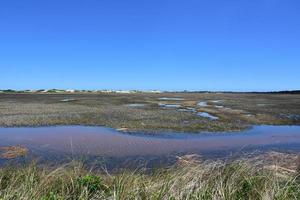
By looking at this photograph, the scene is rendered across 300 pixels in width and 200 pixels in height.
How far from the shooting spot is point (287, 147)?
15.9 meters

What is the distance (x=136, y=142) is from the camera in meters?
16.4

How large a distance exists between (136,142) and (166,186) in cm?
1028

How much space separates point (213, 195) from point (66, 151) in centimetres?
911

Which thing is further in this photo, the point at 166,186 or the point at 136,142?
the point at 136,142

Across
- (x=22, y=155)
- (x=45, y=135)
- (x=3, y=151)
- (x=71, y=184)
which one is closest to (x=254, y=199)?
(x=71, y=184)

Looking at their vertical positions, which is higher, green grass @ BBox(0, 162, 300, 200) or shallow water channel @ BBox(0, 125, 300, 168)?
green grass @ BBox(0, 162, 300, 200)

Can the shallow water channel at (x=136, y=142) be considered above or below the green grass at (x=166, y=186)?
below

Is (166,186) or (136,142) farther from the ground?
(166,186)

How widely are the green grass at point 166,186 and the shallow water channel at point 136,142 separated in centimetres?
510

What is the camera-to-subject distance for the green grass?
5902 millimetres

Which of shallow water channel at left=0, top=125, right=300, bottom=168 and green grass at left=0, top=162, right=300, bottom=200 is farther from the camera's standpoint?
shallow water channel at left=0, top=125, right=300, bottom=168

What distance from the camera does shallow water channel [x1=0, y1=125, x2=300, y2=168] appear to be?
45.8 feet

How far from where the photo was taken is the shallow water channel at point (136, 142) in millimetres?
13945

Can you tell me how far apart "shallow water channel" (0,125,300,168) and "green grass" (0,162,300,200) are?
510 cm
